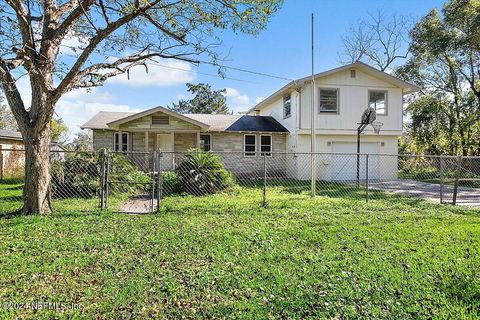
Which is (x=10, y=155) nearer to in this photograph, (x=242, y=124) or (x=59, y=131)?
(x=242, y=124)

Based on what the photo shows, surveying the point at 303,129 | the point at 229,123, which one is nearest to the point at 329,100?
the point at 303,129

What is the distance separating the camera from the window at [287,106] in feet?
54.6

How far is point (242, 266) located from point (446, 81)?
79.6 feet

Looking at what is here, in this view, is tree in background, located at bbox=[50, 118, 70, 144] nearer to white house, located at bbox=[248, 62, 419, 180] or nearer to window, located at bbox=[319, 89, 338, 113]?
white house, located at bbox=[248, 62, 419, 180]

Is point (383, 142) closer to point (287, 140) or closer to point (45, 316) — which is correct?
point (287, 140)

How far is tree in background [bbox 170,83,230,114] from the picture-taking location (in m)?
39.6

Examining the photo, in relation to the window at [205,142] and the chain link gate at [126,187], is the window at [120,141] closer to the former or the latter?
the window at [205,142]

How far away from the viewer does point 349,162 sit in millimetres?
15977

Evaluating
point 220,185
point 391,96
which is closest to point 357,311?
point 220,185

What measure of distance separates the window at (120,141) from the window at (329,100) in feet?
34.0

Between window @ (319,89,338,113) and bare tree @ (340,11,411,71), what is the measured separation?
15.2m

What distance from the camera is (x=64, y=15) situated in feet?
23.8

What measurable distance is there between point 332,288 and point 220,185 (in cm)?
771

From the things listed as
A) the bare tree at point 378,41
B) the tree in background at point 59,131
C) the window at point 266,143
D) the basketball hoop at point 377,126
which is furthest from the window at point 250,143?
the tree in background at point 59,131
